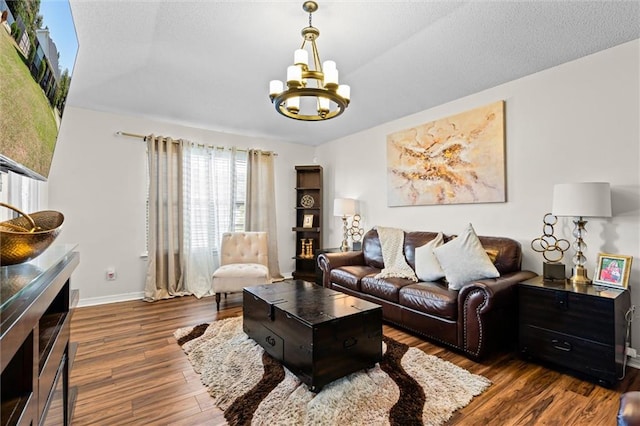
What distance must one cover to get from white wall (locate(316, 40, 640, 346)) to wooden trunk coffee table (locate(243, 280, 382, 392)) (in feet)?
6.05

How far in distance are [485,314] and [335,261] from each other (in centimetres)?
193

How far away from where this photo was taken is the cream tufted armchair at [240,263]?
364 cm

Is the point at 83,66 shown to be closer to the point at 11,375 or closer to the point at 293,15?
the point at 293,15

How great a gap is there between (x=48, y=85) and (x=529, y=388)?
3.23 metres

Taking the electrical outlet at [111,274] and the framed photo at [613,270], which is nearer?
the framed photo at [613,270]

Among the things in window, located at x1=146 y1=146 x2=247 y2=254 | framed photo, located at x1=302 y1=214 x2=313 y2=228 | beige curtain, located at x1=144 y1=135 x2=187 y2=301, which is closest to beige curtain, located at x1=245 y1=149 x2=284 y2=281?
window, located at x1=146 y1=146 x2=247 y2=254

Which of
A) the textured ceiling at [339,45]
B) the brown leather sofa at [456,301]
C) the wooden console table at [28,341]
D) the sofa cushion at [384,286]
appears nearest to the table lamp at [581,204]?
the brown leather sofa at [456,301]

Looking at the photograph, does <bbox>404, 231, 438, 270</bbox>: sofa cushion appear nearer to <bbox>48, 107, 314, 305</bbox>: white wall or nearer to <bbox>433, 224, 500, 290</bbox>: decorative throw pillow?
<bbox>433, 224, 500, 290</bbox>: decorative throw pillow

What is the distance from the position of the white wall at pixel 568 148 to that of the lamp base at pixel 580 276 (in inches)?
7.9

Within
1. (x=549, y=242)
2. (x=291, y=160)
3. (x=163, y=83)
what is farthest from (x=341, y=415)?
(x=291, y=160)

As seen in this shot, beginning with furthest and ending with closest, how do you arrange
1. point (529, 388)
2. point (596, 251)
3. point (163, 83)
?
point (163, 83) < point (596, 251) < point (529, 388)

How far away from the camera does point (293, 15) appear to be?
221cm

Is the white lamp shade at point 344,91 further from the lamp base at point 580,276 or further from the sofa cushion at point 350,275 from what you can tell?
the lamp base at point 580,276

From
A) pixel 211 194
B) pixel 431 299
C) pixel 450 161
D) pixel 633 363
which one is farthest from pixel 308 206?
pixel 633 363
